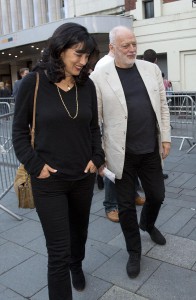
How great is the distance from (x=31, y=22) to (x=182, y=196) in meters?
26.9

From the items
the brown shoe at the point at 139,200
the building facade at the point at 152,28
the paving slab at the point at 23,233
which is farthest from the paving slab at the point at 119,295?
the building facade at the point at 152,28

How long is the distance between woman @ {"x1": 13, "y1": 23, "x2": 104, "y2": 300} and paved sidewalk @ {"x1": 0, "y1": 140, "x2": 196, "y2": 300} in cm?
71

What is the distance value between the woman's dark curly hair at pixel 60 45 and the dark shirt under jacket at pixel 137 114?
0.75m

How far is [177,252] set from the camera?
3395 mm

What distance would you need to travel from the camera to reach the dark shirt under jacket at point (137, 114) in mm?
2996

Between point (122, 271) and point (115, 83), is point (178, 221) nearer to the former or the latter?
point (122, 271)

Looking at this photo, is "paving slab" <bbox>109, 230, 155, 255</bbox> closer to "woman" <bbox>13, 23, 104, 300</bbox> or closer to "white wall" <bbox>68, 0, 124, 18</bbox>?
"woman" <bbox>13, 23, 104, 300</bbox>

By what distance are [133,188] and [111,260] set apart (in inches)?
28.9

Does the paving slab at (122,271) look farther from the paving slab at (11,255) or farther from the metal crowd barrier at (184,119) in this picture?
the metal crowd barrier at (184,119)

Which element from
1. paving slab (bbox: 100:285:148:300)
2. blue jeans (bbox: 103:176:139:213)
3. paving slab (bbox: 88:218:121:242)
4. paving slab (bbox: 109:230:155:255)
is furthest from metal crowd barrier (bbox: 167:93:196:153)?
paving slab (bbox: 100:285:148:300)

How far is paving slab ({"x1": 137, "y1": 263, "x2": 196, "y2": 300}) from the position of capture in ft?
9.08

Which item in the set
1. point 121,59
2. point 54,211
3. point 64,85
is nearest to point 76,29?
point 64,85

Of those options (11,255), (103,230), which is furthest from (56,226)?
(103,230)

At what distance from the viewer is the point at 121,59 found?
118 inches
